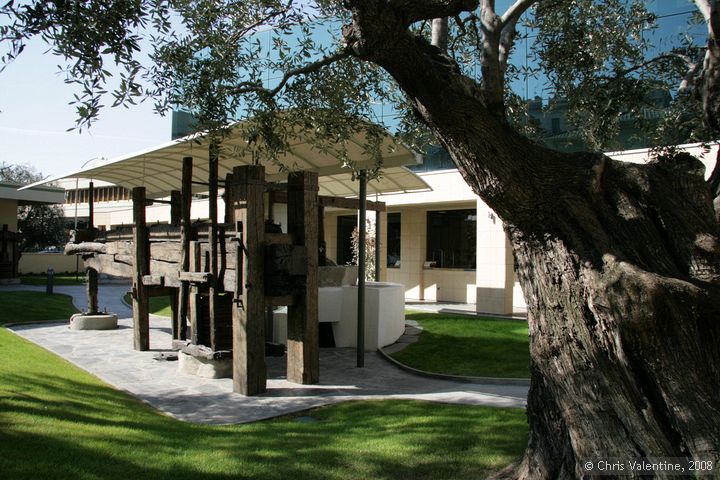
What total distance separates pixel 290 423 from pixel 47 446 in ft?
8.37

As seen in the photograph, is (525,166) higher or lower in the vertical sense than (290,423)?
higher

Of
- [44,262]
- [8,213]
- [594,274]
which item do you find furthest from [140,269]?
[44,262]

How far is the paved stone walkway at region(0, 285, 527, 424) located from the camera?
7602mm

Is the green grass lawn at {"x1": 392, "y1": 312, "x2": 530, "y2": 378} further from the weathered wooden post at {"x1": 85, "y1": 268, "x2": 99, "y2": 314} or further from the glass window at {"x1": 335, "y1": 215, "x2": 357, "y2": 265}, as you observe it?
the glass window at {"x1": 335, "y1": 215, "x2": 357, "y2": 265}

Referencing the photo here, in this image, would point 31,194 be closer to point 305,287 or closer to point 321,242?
point 321,242

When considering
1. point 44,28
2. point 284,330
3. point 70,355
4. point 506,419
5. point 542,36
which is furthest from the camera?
point 284,330

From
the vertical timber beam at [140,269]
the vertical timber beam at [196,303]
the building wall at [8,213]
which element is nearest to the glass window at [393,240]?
the vertical timber beam at [140,269]

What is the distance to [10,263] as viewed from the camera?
26312 mm

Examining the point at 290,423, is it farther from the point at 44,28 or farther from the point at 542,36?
the point at 542,36

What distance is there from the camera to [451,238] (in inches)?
858

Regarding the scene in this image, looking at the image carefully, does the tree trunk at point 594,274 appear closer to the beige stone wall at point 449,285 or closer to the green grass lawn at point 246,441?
the green grass lawn at point 246,441

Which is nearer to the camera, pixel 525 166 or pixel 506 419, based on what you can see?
pixel 525 166

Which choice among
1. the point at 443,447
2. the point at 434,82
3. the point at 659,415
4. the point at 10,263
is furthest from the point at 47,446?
the point at 10,263

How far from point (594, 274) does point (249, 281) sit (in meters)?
5.31
